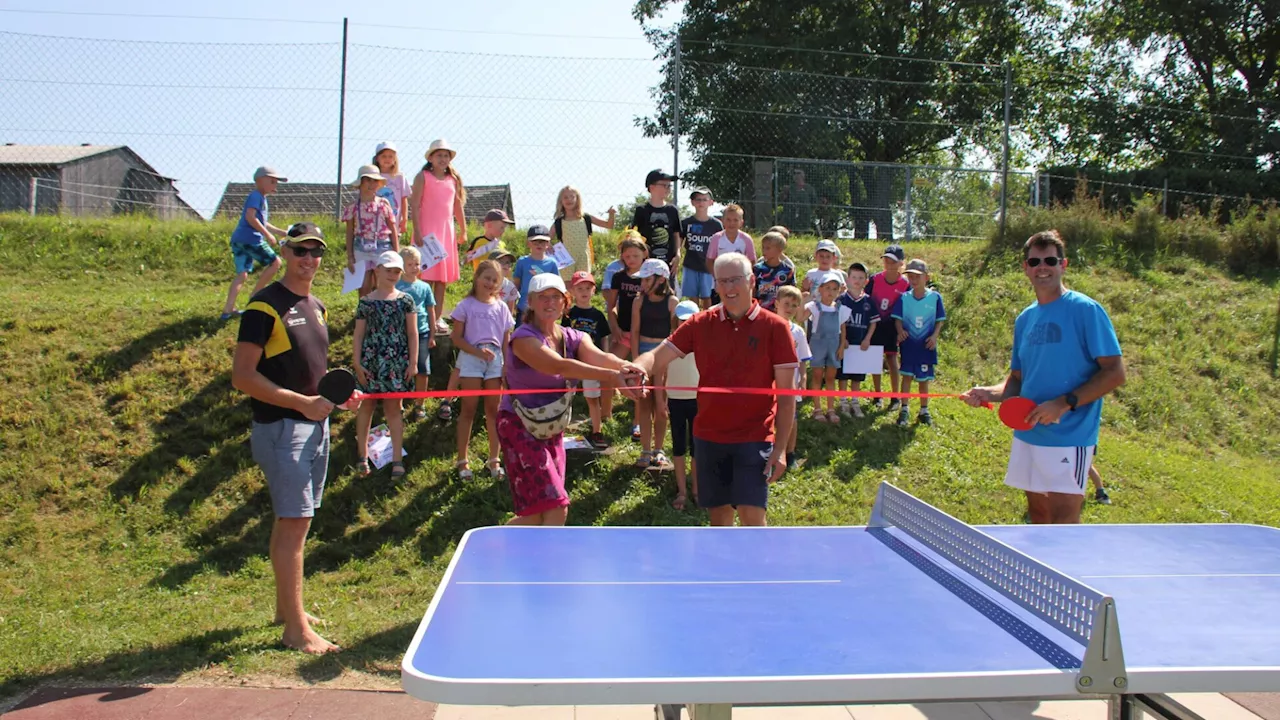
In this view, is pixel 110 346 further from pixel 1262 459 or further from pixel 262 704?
pixel 1262 459

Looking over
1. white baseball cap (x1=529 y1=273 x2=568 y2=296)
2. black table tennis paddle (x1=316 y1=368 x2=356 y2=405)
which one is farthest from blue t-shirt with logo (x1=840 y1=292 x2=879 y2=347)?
black table tennis paddle (x1=316 y1=368 x2=356 y2=405)

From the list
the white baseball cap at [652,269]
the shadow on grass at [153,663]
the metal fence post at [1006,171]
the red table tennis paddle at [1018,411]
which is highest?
the metal fence post at [1006,171]

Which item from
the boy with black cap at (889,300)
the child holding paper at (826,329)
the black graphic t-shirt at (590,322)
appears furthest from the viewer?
the boy with black cap at (889,300)

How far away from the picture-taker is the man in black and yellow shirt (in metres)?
4.73

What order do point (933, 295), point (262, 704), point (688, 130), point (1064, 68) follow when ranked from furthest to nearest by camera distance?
1. point (1064, 68)
2. point (688, 130)
3. point (933, 295)
4. point (262, 704)

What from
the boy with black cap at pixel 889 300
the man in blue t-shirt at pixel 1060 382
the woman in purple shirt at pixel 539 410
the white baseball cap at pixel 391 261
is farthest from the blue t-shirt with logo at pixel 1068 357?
the white baseball cap at pixel 391 261

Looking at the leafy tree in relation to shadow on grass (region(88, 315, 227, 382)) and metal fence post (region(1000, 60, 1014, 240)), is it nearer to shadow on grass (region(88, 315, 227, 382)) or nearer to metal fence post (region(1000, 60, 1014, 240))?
metal fence post (region(1000, 60, 1014, 240))

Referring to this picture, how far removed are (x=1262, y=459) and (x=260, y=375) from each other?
35.1 feet

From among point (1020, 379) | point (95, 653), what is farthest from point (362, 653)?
point (1020, 379)

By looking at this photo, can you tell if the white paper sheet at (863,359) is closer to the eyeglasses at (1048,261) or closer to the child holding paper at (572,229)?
the child holding paper at (572,229)

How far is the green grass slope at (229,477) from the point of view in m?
5.55

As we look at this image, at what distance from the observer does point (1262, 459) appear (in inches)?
426

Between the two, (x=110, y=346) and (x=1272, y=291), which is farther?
(x=1272, y=291)

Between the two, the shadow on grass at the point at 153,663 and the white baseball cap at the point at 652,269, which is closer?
the shadow on grass at the point at 153,663
